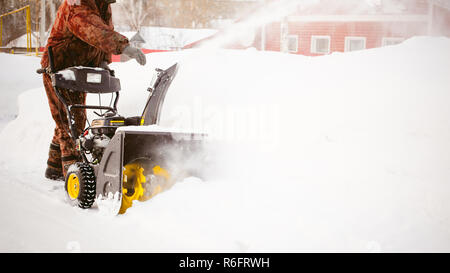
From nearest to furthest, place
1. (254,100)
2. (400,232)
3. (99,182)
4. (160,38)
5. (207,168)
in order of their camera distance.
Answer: (400,232) < (99,182) < (207,168) < (254,100) < (160,38)

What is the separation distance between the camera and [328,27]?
16.7 m

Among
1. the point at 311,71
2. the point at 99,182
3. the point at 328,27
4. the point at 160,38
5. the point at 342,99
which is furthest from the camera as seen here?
the point at 160,38

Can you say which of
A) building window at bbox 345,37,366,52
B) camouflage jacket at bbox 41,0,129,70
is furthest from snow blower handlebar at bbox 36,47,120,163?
building window at bbox 345,37,366,52

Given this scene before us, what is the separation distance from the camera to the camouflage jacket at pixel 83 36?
Result: 9.32ft

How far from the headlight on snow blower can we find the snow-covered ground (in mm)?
934

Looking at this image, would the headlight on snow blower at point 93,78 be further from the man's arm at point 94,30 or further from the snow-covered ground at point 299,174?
the snow-covered ground at point 299,174

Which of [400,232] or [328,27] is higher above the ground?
[328,27]

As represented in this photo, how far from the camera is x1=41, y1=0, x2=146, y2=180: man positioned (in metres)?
2.85

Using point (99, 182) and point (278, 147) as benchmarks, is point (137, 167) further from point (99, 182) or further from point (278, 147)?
point (278, 147)

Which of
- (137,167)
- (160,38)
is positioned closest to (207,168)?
(137,167)

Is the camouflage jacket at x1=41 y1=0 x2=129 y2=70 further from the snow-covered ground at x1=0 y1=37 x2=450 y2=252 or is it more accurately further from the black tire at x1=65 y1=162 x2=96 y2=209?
the snow-covered ground at x1=0 y1=37 x2=450 y2=252

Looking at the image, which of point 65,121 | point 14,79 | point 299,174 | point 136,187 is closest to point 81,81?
point 65,121

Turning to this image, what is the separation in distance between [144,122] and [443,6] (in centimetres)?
1399

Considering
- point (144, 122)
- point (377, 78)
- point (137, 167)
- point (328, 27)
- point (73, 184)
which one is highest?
point (328, 27)
